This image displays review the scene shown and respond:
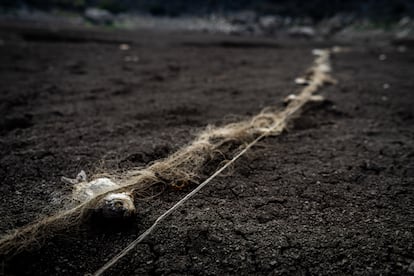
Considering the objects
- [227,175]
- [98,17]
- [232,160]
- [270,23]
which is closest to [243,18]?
[270,23]

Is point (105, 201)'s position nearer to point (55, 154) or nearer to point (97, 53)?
point (55, 154)

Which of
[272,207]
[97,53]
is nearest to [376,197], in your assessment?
[272,207]

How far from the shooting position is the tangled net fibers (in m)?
1.88

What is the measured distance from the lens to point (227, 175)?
2.76 m

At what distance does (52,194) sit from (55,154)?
80 cm

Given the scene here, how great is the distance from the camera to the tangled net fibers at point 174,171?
1879 mm

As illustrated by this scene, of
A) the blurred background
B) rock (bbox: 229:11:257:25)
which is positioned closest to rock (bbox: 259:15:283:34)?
the blurred background

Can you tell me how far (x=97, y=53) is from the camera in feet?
30.8

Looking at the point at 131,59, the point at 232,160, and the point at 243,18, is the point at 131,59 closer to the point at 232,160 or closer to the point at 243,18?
the point at 232,160

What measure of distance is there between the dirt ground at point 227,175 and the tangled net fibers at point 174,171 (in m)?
0.10

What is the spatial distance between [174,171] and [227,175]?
53 cm

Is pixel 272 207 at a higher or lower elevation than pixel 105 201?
lower

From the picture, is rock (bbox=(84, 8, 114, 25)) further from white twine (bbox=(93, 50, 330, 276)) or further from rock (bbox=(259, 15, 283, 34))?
white twine (bbox=(93, 50, 330, 276))

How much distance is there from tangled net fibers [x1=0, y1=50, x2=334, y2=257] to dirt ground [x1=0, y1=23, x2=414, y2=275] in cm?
10
